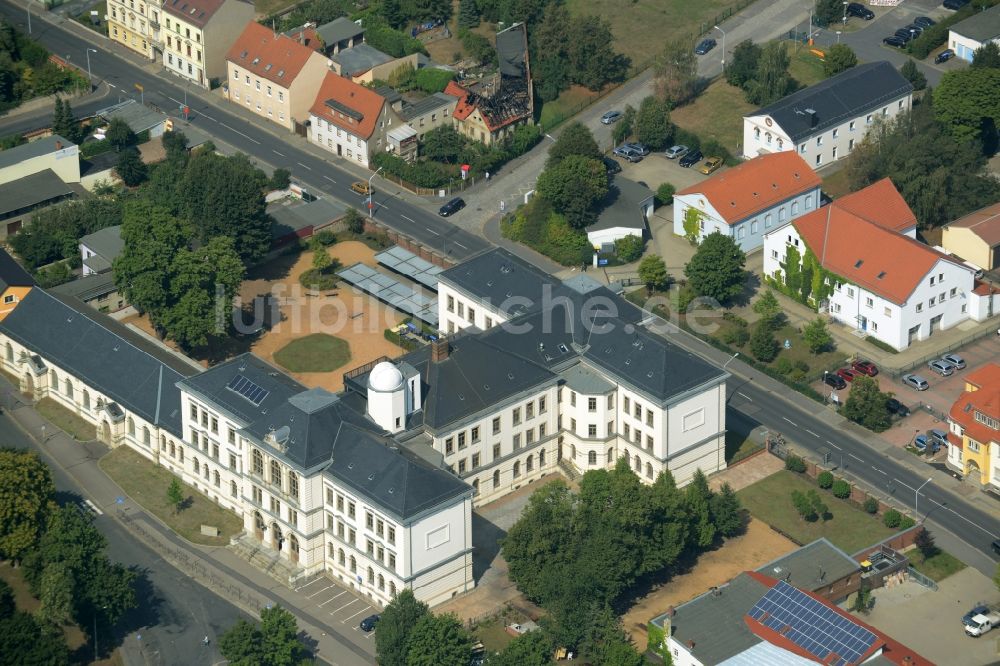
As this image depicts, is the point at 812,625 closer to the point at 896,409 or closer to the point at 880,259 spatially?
the point at 896,409

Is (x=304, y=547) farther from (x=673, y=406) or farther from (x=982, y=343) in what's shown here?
(x=982, y=343)

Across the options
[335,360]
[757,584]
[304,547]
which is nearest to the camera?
[757,584]

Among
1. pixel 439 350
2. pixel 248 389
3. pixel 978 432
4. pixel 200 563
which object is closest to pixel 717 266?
pixel 978 432

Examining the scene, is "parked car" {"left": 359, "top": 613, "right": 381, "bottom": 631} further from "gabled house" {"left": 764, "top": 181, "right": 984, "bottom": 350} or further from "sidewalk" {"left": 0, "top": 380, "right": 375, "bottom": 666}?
"gabled house" {"left": 764, "top": 181, "right": 984, "bottom": 350}

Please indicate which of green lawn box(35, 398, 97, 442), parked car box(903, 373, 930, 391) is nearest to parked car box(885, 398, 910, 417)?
parked car box(903, 373, 930, 391)

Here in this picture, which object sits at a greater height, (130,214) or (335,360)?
(130,214)

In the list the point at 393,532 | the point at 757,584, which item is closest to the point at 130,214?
the point at 393,532
